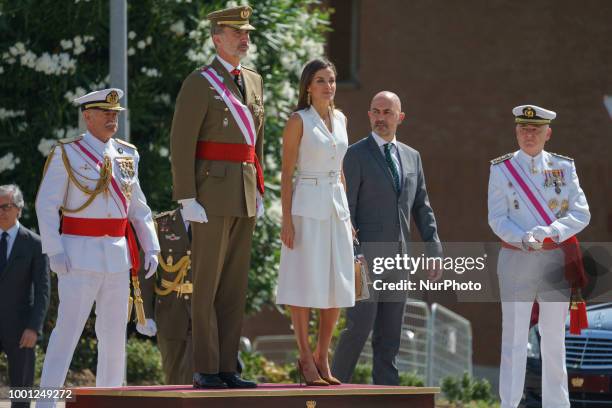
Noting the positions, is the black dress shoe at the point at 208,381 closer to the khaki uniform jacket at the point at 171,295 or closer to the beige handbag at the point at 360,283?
the beige handbag at the point at 360,283

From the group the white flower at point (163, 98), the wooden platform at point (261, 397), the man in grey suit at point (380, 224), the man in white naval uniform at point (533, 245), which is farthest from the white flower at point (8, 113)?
the wooden platform at point (261, 397)

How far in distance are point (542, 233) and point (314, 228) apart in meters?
1.75

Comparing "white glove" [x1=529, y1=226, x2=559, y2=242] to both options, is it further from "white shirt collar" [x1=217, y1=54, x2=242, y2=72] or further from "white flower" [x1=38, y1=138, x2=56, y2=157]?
"white flower" [x1=38, y1=138, x2=56, y2=157]

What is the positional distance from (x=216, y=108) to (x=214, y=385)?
60.8 inches

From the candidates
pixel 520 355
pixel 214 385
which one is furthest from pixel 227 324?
pixel 520 355

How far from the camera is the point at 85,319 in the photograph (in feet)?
30.6

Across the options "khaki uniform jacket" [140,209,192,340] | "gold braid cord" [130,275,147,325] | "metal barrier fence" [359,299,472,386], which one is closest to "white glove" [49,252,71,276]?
"gold braid cord" [130,275,147,325]

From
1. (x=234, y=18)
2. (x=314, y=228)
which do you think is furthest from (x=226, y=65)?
(x=314, y=228)

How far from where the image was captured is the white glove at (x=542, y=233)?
995 cm

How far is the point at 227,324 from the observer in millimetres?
8766

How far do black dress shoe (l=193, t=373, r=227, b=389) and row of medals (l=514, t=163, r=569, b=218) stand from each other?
263 centimetres

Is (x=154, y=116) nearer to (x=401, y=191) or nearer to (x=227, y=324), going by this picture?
(x=401, y=191)

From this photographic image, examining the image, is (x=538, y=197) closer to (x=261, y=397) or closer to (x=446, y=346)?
(x=261, y=397)

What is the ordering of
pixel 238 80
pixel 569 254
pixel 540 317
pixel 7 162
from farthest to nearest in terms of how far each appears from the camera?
1. pixel 7 162
2. pixel 569 254
3. pixel 540 317
4. pixel 238 80
